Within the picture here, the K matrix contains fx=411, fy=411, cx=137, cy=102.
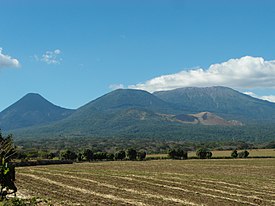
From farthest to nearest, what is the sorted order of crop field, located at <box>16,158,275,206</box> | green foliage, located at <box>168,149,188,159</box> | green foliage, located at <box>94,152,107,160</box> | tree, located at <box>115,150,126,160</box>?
green foliage, located at <box>168,149,188,159</box> < tree, located at <box>115,150,126,160</box> < green foliage, located at <box>94,152,107,160</box> < crop field, located at <box>16,158,275,206</box>

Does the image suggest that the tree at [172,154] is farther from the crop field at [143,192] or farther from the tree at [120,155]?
the crop field at [143,192]

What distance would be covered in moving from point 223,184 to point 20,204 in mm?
30837

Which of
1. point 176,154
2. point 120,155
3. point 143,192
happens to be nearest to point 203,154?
point 176,154

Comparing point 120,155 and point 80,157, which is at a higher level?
point 120,155

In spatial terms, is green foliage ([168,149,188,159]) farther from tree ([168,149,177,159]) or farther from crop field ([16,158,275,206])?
crop field ([16,158,275,206])

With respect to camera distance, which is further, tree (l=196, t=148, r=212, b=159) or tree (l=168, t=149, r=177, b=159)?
tree (l=196, t=148, r=212, b=159)

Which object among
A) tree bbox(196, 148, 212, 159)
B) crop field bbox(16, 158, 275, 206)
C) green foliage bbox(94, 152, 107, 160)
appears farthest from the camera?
tree bbox(196, 148, 212, 159)

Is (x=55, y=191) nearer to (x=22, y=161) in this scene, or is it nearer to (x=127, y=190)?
(x=127, y=190)

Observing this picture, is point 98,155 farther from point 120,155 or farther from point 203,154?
point 203,154

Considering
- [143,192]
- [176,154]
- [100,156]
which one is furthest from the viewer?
[176,154]

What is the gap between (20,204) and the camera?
1151 inches

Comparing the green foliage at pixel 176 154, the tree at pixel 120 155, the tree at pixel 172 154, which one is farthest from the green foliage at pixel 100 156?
the green foliage at pixel 176 154

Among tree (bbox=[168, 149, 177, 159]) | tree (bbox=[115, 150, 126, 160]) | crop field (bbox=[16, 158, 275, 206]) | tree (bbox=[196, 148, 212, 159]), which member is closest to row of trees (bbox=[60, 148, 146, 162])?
tree (bbox=[115, 150, 126, 160])

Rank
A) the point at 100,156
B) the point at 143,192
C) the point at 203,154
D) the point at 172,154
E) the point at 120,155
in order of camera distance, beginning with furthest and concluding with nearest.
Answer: the point at 203,154
the point at 172,154
the point at 120,155
the point at 100,156
the point at 143,192
